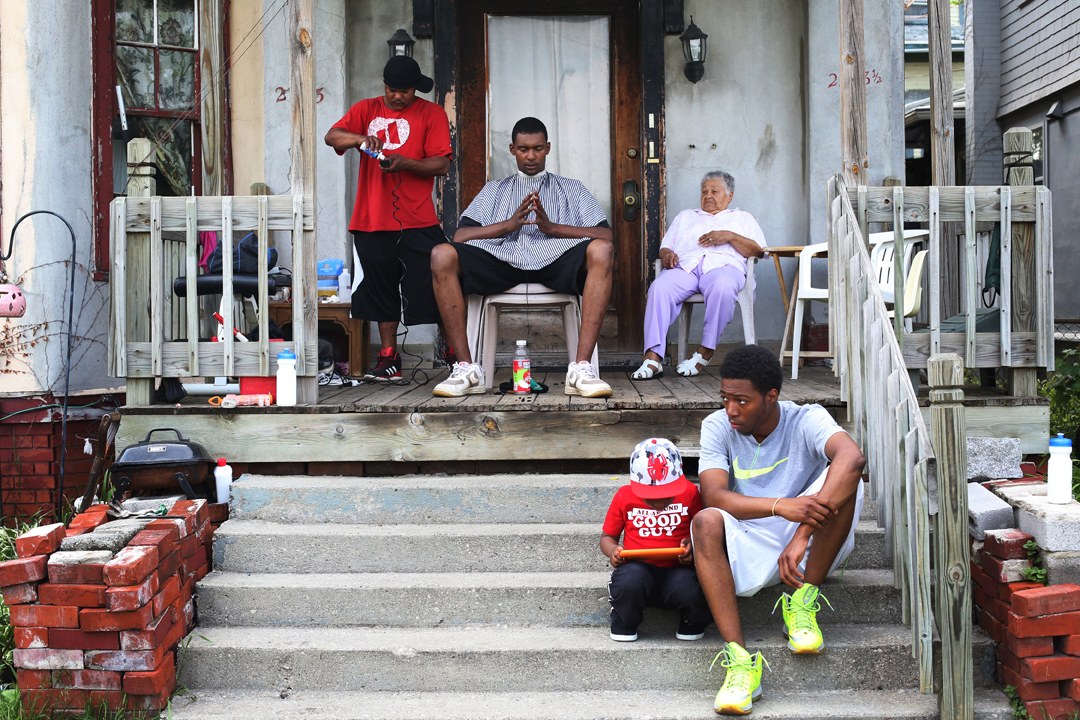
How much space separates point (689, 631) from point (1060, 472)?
128 cm

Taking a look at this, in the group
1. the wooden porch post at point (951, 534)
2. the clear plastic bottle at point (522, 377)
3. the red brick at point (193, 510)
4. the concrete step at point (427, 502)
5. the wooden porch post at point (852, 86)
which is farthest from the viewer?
the clear plastic bottle at point (522, 377)

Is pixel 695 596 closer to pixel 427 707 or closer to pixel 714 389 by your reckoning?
pixel 427 707

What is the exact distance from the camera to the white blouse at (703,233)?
495cm

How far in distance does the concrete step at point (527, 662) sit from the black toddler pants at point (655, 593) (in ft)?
0.28

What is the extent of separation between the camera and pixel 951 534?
248 centimetres

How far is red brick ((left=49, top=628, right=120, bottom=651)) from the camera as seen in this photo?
2652mm

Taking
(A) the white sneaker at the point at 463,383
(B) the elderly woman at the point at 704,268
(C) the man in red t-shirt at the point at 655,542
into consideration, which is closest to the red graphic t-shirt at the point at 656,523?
(C) the man in red t-shirt at the point at 655,542

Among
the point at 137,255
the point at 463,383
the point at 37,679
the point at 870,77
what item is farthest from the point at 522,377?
the point at 870,77

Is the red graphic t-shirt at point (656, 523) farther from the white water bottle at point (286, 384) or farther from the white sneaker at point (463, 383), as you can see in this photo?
the white water bottle at point (286, 384)

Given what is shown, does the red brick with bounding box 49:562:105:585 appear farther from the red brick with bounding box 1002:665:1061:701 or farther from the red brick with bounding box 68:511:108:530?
the red brick with bounding box 1002:665:1061:701

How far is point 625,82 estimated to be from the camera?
5.73 metres

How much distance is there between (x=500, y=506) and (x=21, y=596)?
1605mm

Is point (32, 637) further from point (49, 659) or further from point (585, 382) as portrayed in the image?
point (585, 382)

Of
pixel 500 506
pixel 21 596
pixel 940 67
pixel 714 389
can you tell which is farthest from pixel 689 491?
pixel 940 67
